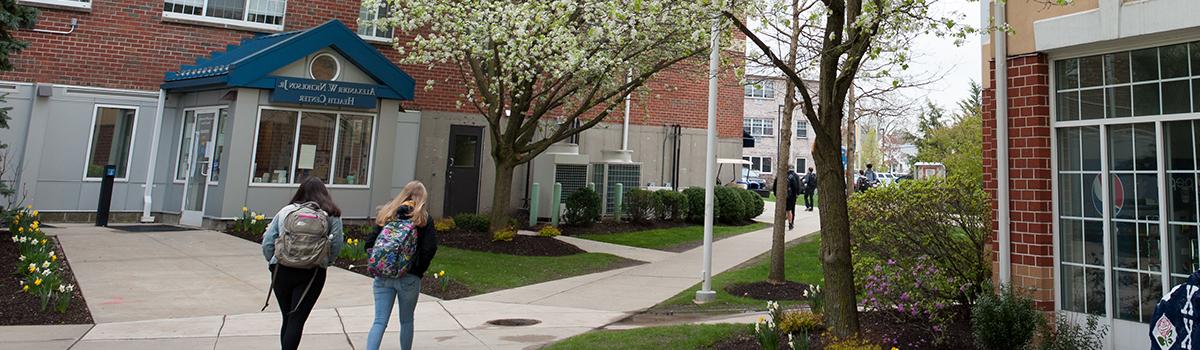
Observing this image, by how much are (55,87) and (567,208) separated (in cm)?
1053

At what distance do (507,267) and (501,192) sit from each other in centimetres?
217

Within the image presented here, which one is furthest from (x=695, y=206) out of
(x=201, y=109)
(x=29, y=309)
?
(x=29, y=309)

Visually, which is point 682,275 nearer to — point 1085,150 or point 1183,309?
point 1085,150

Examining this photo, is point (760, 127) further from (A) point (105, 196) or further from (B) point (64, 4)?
(A) point (105, 196)

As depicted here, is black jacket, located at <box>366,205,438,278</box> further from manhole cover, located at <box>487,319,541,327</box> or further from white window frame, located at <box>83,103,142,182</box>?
white window frame, located at <box>83,103,142,182</box>

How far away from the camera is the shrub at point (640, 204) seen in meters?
17.2

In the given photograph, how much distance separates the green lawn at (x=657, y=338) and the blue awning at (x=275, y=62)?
912cm

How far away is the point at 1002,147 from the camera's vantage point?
19.3ft

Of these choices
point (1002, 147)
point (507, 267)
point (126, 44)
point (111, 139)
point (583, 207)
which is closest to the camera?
point (1002, 147)

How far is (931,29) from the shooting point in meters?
5.65

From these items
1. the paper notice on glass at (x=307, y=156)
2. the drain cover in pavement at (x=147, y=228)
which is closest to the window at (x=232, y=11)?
the paper notice on glass at (x=307, y=156)

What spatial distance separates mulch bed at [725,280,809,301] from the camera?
893 centimetres

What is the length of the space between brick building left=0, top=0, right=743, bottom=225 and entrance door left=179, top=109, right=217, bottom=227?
0.04m

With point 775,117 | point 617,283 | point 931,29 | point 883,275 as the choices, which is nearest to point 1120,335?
point 883,275
